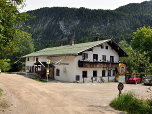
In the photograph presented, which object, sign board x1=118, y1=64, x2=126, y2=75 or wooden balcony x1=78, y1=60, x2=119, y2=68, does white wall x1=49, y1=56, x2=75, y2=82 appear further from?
sign board x1=118, y1=64, x2=126, y2=75

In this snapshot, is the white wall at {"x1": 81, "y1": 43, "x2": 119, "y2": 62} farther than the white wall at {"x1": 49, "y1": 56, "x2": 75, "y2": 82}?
Yes

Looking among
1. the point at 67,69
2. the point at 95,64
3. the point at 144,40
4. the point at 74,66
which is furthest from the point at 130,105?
the point at 144,40

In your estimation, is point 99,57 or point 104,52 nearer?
point 99,57

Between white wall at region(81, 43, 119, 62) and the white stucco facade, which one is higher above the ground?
white wall at region(81, 43, 119, 62)

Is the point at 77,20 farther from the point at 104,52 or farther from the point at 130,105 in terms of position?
the point at 130,105

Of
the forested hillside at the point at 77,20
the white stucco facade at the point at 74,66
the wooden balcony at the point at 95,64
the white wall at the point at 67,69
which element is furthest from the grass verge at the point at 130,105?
the forested hillside at the point at 77,20

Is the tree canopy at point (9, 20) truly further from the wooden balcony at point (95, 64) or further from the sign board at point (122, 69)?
the wooden balcony at point (95, 64)

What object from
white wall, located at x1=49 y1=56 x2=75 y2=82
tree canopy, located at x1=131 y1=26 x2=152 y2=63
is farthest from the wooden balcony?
tree canopy, located at x1=131 y1=26 x2=152 y2=63

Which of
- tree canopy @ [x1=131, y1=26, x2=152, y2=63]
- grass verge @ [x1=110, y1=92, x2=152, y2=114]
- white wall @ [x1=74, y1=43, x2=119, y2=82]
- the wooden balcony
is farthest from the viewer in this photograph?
tree canopy @ [x1=131, y1=26, x2=152, y2=63]

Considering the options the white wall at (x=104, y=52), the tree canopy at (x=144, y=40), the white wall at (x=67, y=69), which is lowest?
the white wall at (x=67, y=69)

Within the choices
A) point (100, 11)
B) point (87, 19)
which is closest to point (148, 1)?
→ point (100, 11)

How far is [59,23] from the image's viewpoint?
587 feet

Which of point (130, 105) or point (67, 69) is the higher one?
point (67, 69)

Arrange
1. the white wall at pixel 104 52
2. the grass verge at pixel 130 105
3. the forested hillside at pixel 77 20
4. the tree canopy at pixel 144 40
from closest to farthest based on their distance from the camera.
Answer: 1. the grass verge at pixel 130 105
2. the white wall at pixel 104 52
3. the tree canopy at pixel 144 40
4. the forested hillside at pixel 77 20
